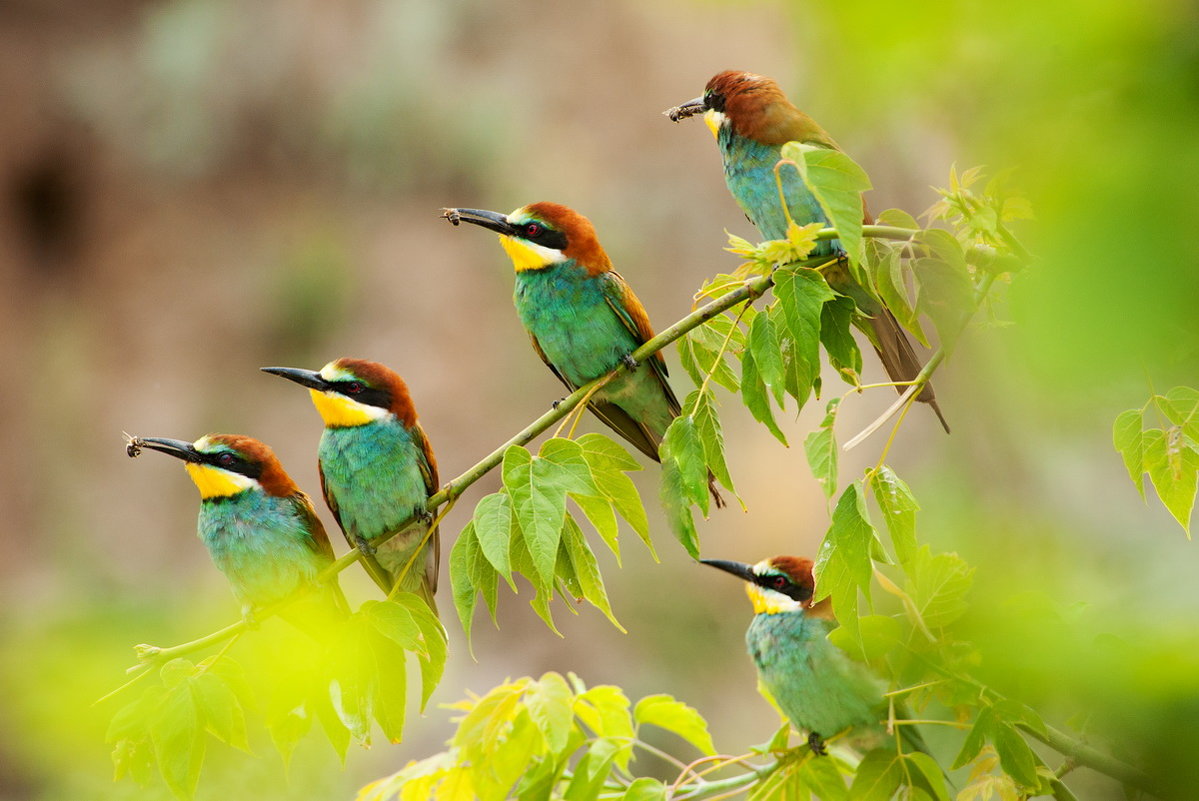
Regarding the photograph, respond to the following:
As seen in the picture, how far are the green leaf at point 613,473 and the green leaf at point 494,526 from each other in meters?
0.13

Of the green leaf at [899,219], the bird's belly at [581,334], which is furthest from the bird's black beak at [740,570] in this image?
the green leaf at [899,219]

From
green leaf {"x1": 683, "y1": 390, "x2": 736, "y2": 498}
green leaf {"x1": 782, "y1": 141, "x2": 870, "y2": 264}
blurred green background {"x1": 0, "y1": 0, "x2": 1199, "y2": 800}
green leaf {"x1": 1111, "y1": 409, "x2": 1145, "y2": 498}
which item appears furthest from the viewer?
blurred green background {"x1": 0, "y1": 0, "x2": 1199, "y2": 800}

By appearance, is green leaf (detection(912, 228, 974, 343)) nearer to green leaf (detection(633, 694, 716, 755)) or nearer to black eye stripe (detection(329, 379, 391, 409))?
green leaf (detection(633, 694, 716, 755))

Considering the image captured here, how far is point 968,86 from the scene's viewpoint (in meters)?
0.39

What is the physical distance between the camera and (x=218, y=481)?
2207mm

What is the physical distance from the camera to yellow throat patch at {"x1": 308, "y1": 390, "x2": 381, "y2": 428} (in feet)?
7.09

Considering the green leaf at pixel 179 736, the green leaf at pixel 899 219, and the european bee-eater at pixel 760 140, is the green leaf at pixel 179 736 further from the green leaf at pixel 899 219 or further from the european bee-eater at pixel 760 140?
the european bee-eater at pixel 760 140

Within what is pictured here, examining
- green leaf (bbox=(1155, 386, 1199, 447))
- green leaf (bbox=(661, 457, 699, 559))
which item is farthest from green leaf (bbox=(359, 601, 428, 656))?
green leaf (bbox=(1155, 386, 1199, 447))

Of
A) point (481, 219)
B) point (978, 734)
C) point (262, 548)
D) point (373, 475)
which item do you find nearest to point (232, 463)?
point (262, 548)

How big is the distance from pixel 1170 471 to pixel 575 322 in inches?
44.5

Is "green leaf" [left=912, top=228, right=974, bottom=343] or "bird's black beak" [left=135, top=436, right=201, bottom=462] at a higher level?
"bird's black beak" [left=135, top=436, right=201, bottom=462]

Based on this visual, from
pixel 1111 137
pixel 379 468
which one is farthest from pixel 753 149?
pixel 1111 137

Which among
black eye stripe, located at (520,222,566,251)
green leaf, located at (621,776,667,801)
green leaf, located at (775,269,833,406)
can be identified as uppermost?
black eye stripe, located at (520,222,566,251)

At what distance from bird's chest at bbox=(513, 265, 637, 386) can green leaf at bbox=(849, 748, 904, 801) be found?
3.07ft
